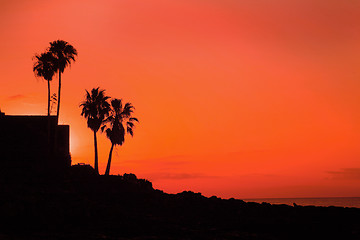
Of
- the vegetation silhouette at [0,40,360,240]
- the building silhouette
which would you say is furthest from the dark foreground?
the building silhouette

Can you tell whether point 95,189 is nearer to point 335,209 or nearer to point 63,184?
point 63,184

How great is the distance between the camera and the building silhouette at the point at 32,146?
185 feet

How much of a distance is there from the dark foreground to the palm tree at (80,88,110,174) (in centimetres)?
1299

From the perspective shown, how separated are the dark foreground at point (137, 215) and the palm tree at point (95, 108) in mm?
12990

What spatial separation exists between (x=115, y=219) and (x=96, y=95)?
31.9 meters

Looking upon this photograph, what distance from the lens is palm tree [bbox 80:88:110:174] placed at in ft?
230

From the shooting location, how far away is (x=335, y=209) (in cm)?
5469

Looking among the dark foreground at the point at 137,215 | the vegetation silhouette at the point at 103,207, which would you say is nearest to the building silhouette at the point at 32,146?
the vegetation silhouette at the point at 103,207

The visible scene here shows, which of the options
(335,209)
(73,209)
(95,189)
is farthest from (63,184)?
(335,209)

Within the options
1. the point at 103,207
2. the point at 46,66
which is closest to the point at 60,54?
the point at 46,66

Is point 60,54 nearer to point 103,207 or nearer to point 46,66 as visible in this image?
point 46,66

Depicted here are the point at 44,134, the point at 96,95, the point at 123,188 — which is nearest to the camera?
the point at 123,188

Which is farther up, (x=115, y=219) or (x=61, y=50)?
(x=61, y=50)

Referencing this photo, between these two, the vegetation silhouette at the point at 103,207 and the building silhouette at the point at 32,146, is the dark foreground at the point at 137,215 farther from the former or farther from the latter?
the building silhouette at the point at 32,146
